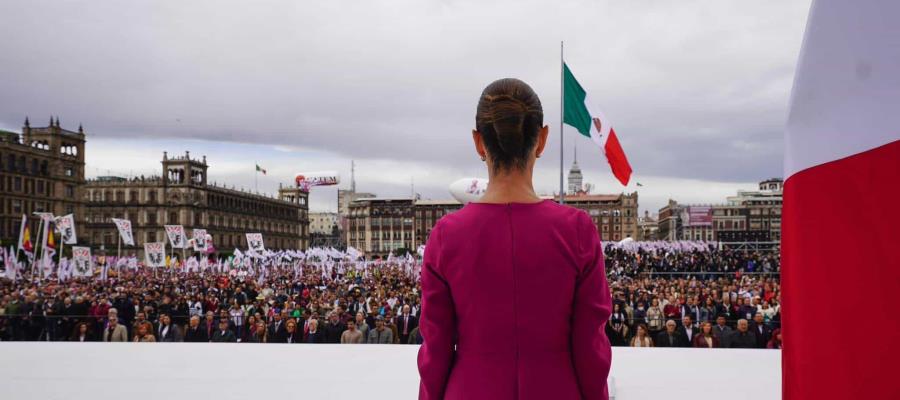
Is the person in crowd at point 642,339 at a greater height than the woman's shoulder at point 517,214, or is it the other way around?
the woman's shoulder at point 517,214

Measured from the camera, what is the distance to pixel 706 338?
932cm

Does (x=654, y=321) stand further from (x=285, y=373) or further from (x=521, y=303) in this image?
(x=521, y=303)

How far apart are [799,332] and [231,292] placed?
20.3 metres

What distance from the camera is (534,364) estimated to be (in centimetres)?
173

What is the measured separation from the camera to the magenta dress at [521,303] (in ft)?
5.67

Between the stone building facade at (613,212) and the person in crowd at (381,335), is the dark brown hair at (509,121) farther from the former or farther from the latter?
the stone building facade at (613,212)

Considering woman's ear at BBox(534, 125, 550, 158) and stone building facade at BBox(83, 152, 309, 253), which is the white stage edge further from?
stone building facade at BBox(83, 152, 309, 253)

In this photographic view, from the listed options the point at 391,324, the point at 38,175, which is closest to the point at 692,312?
the point at 391,324

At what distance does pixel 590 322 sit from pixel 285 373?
383cm

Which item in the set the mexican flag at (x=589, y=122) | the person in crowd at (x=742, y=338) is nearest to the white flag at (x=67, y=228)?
the mexican flag at (x=589, y=122)

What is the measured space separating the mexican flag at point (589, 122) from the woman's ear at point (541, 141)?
777 cm

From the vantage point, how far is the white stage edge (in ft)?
14.3

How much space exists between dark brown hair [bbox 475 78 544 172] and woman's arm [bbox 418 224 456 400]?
270 millimetres

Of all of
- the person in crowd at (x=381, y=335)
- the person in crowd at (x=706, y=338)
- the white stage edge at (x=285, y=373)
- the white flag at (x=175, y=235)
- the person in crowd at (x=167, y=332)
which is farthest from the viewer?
the white flag at (x=175, y=235)
